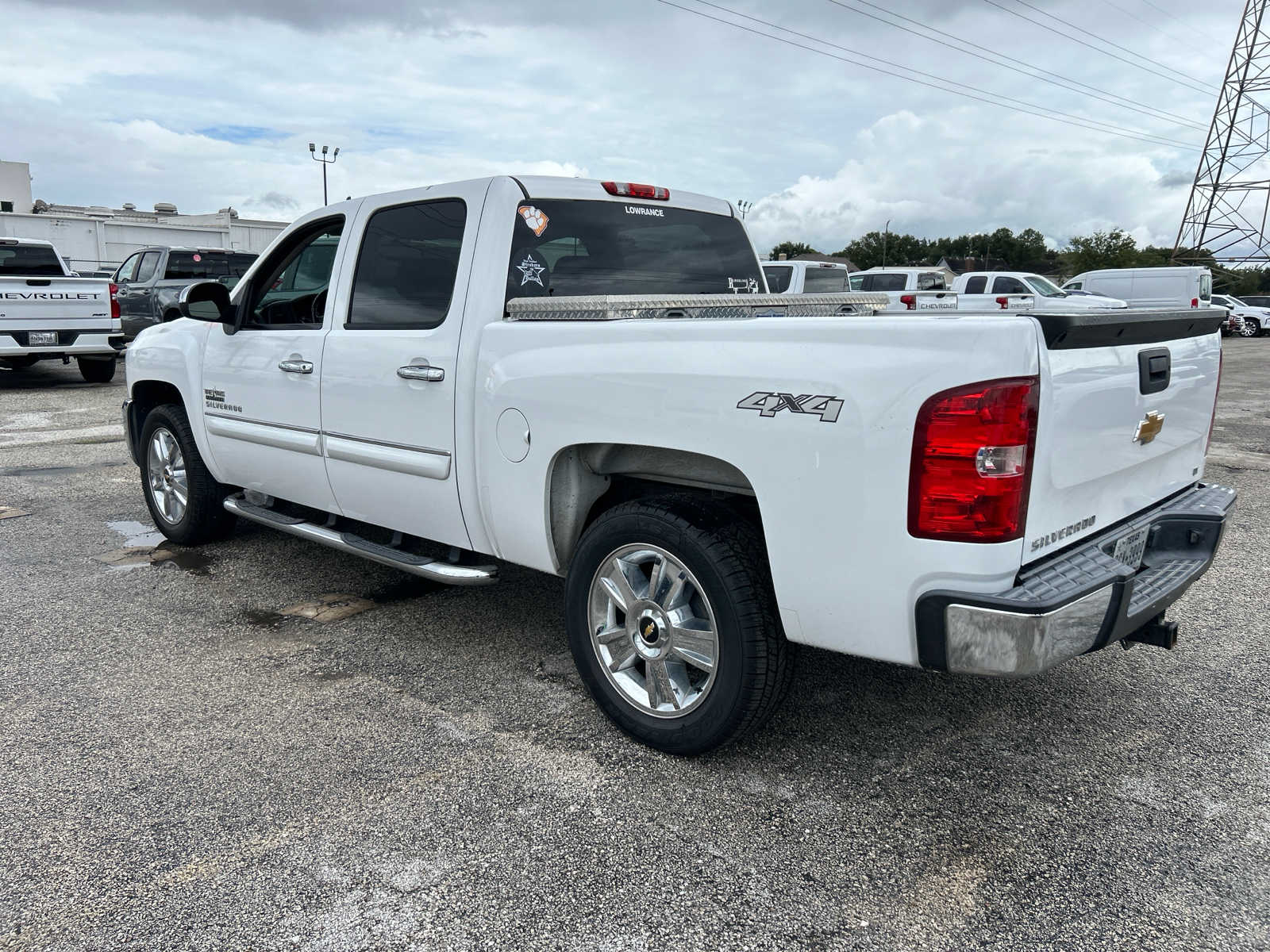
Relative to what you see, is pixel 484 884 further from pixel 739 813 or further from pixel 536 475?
pixel 536 475

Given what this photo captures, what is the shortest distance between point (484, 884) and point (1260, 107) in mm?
64896

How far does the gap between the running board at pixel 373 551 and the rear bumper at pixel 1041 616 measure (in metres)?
1.89

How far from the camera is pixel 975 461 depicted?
8.09ft

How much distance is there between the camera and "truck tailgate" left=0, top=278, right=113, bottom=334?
1298 cm

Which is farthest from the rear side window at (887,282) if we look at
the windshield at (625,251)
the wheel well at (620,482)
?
the wheel well at (620,482)

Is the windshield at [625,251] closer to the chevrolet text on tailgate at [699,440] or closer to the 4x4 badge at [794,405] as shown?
the chevrolet text on tailgate at [699,440]

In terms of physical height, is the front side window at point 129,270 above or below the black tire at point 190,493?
above

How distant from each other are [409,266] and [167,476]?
268 cm

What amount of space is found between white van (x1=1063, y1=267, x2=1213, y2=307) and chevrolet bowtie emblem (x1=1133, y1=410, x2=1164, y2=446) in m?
23.7

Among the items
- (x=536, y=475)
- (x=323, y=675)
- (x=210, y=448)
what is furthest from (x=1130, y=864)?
(x=210, y=448)

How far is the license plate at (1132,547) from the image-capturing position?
119 inches

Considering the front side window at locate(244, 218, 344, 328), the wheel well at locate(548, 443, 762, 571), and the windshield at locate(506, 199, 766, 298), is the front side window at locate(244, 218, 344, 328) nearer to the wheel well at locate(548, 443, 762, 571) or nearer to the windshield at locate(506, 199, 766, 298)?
the windshield at locate(506, 199, 766, 298)

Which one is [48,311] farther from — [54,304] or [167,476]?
[167,476]

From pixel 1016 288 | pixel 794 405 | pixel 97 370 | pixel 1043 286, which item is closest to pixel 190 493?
pixel 794 405
